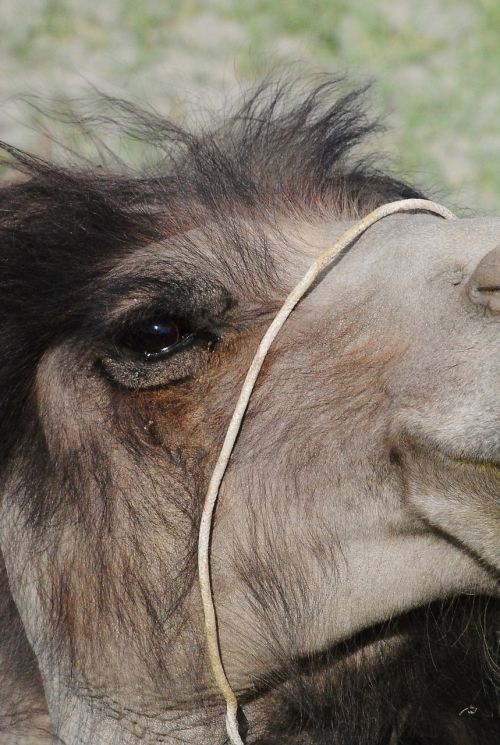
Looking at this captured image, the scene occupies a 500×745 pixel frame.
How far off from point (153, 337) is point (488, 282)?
0.73 metres

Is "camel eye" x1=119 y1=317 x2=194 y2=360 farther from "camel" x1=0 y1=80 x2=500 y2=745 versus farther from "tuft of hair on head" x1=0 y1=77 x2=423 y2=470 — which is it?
"tuft of hair on head" x1=0 y1=77 x2=423 y2=470

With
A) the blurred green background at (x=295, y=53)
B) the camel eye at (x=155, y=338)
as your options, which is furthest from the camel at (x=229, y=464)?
the blurred green background at (x=295, y=53)

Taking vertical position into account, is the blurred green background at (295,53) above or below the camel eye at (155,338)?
above

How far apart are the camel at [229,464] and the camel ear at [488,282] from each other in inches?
2.3

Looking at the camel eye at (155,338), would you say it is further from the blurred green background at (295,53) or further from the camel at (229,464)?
the blurred green background at (295,53)

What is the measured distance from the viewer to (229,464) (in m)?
2.17

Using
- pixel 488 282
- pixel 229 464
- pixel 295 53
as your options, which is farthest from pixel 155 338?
pixel 295 53

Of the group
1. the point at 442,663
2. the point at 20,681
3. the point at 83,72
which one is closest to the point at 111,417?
the point at 20,681

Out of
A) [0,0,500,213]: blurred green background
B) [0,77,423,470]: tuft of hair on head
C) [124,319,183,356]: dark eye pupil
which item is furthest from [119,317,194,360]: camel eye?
[0,0,500,213]: blurred green background

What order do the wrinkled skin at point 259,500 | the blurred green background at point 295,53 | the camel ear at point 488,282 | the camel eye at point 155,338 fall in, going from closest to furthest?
the camel ear at point 488,282, the wrinkled skin at point 259,500, the camel eye at point 155,338, the blurred green background at point 295,53

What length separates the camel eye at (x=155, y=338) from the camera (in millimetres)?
2178

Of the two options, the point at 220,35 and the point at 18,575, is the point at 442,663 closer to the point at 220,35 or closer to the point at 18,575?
the point at 18,575

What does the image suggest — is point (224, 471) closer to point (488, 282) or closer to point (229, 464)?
point (229, 464)

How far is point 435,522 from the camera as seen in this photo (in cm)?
200
